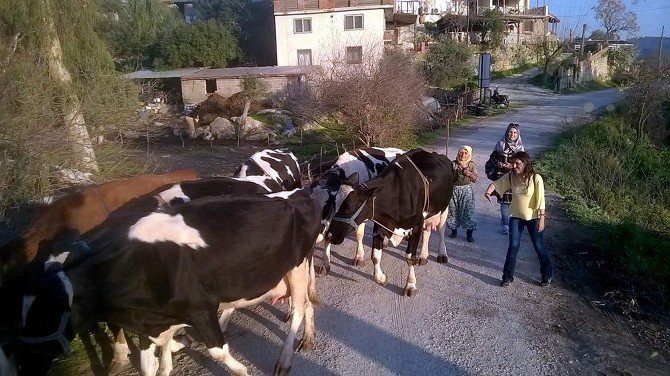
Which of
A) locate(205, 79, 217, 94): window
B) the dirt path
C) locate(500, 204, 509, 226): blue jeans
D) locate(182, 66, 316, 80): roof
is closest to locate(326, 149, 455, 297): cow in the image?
the dirt path

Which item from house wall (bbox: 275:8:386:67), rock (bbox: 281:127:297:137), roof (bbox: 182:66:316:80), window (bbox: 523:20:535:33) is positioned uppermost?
window (bbox: 523:20:535:33)

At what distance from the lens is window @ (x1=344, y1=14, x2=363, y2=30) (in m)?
35.5

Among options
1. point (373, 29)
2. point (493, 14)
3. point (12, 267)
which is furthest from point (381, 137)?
point (493, 14)

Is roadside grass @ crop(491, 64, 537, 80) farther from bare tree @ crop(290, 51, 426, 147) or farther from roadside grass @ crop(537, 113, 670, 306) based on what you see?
bare tree @ crop(290, 51, 426, 147)

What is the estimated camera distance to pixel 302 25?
3638 cm

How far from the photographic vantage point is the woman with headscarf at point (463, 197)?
7.89 metres

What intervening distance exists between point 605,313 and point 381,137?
11.1 meters

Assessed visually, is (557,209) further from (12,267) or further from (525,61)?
(525,61)

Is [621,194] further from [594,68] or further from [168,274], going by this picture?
[594,68]

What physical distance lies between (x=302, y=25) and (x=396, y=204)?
32.3 m

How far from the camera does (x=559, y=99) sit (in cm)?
3350

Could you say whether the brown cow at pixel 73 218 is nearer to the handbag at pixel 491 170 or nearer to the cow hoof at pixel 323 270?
the cow hoof at pixel 323 270

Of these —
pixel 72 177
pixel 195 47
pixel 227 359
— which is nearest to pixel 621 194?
pixel 227 359

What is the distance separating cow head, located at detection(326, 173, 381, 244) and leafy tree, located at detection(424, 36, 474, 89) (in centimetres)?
2953
